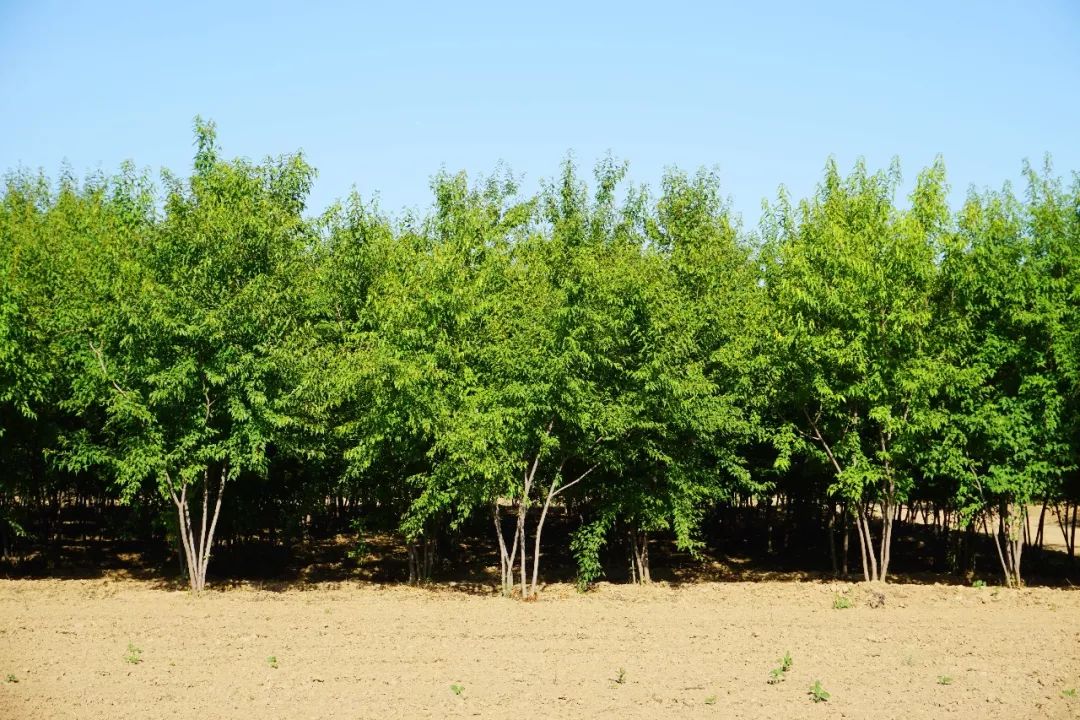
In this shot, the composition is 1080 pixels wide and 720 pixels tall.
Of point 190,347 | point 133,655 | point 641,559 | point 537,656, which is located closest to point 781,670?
point 537,656

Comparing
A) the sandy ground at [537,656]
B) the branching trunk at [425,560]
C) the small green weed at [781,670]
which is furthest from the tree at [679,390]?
the small green weed at [781,670]

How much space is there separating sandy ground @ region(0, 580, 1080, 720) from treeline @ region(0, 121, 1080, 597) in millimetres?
3091

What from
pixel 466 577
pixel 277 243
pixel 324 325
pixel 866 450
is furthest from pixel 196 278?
pixel 866 450

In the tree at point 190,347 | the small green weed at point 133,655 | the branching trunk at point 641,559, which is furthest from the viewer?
the branching trunk at point 641,559

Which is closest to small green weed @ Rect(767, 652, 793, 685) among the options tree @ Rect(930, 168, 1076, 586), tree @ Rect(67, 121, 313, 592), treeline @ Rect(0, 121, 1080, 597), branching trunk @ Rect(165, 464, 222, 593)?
treeline @ Rect(0, 121, 1080, 597)

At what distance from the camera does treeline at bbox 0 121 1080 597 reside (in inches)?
853

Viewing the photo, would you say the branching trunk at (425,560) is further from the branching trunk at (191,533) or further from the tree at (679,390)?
the branching trunk at (191,533)

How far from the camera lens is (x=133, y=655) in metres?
15.1

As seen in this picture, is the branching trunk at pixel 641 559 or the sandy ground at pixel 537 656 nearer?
the sandy ground at pixel 537 656

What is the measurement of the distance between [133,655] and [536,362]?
33.6 ft

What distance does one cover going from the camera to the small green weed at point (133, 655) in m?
14.8

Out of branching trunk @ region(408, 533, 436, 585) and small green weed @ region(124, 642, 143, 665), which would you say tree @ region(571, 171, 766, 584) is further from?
small green weed @ region(124, 642, 143, 665)

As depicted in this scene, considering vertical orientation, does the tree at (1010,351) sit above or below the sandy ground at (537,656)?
above

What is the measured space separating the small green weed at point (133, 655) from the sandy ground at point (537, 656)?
0.07m
